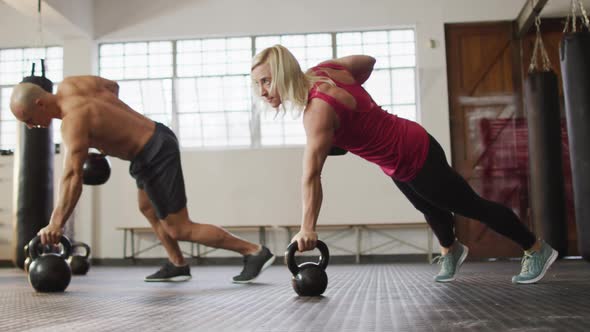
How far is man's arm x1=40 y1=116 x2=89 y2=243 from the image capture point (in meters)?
3.10

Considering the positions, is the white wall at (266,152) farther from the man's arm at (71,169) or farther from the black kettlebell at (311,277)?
the black kettlebell at (311,277)

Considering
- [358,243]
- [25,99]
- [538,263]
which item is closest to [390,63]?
[358,243]

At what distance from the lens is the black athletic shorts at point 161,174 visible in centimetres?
348

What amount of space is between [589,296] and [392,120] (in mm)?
1006

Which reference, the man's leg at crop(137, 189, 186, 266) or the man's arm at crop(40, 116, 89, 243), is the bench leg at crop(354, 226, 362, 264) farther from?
the man's arm at crop(40, 116, 89, 243)

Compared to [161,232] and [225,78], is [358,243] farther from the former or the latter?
[161,232]

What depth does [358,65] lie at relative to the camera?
2.63 meters

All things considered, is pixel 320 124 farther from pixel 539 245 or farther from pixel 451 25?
pixel 451 25

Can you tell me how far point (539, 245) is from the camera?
285 cm

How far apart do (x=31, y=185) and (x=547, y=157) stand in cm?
445

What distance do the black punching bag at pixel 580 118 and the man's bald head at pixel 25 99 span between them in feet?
9.24

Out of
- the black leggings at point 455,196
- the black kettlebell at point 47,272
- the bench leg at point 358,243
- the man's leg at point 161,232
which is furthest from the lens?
the bench leg at point 358,243

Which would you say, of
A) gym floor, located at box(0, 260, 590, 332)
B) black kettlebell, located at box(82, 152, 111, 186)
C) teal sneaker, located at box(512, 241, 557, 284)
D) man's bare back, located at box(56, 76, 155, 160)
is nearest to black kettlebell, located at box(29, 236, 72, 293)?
gym floor, located at box(0, 260, 590, 332)

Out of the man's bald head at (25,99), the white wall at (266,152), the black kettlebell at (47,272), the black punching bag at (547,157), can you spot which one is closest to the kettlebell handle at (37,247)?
the black kettlebell at (47,272)
